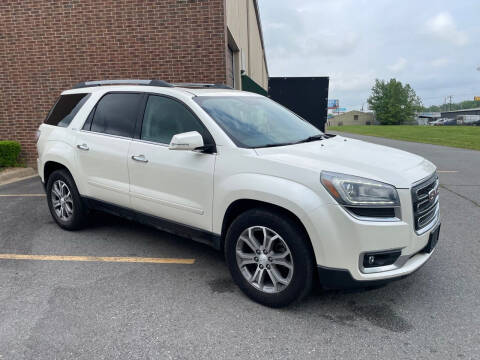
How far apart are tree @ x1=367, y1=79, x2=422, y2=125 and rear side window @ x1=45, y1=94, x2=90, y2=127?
108m

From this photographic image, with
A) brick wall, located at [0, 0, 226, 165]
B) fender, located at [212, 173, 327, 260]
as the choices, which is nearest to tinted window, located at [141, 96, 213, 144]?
fender, located at [212, 173, 327, 260]

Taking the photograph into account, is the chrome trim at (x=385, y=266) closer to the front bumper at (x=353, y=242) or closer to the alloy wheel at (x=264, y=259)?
the front bumper at (x=353, y=242)

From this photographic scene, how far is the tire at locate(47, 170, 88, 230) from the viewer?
16.2 ft

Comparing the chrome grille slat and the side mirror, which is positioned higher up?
the side mirror

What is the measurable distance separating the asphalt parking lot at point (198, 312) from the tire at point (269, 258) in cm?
16

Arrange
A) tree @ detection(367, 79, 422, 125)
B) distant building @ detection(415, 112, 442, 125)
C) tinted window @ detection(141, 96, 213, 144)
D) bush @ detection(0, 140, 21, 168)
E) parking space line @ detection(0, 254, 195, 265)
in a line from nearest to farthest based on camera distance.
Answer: tinted window @ detection(141, 96, 213, 144), parking space line @ detection(0, 254, 195, 265), bush @ detection(0, 140, 21, 168), tree @ detection(367, 79, 422, 125), distant building @ detection(415, 112, 442, 125)

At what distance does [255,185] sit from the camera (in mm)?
3176

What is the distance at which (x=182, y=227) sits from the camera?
12.6 ft

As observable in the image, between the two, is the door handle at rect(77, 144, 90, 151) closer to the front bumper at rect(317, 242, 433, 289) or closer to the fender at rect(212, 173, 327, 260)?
the fender at rect(212, 173, 327, 260)

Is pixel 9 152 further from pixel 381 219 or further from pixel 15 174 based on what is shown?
pixel 381 219

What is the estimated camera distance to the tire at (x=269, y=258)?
9.90 ft

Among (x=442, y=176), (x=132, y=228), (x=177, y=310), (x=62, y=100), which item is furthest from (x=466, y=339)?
(x=442, y=176)

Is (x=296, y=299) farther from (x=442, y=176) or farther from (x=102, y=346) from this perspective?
(x=442, y=176)

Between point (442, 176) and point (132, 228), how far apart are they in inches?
293
